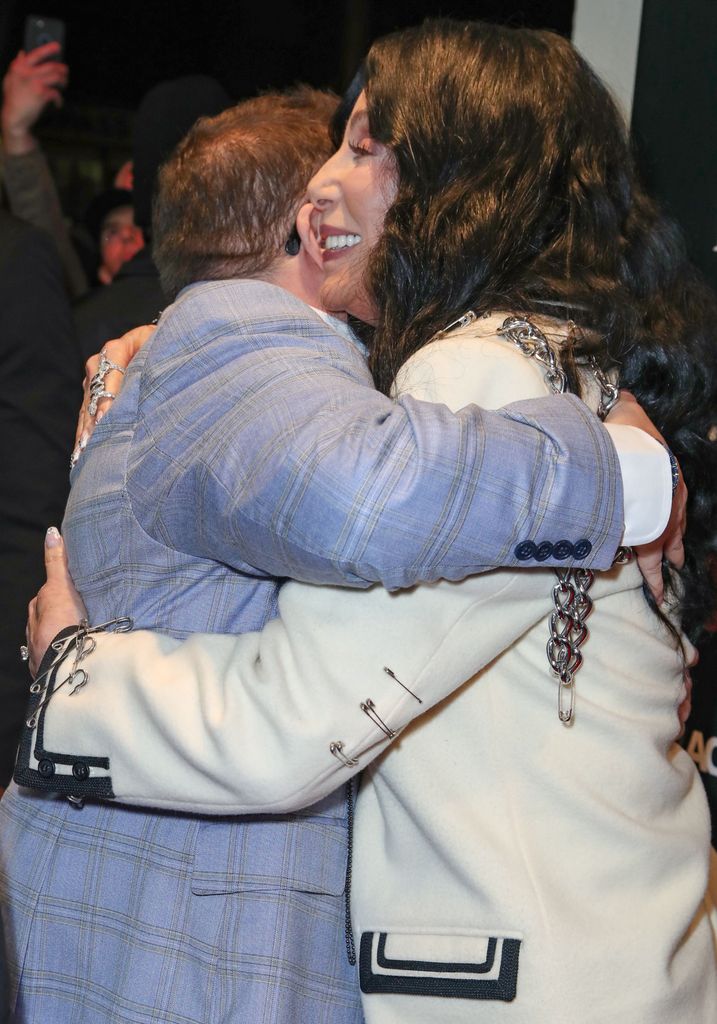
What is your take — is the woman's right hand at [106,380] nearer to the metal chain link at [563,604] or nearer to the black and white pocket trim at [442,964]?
the metal chain link at [563,604]

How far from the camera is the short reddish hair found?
1607mm

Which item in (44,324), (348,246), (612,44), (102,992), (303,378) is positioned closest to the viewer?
(303,378)

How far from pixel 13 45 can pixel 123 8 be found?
1.83 ft

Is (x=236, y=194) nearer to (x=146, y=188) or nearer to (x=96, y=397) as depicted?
(x=96, y=397)

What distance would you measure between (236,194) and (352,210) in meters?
0.23

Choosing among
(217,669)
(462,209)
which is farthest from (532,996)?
(462,209)

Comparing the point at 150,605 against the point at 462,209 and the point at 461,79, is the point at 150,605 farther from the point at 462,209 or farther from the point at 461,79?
the point at 461,79

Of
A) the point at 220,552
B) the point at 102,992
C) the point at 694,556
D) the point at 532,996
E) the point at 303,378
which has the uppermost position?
the point at 303,378

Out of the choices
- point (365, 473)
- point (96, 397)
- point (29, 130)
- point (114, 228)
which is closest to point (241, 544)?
point (365, 473)

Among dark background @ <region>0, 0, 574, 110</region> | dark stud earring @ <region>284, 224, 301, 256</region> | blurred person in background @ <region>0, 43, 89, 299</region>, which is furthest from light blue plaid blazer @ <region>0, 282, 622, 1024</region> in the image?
dark background @ <region>0, 0, 574, 110</region>

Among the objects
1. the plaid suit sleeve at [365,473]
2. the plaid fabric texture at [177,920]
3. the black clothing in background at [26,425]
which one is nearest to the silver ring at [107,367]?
the plaid suit sleeve at [365,473]

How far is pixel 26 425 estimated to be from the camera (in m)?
2.40

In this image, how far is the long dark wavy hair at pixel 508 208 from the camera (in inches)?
53.3

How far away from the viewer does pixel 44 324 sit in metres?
2.42
